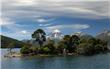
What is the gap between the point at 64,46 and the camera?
7.86 meters

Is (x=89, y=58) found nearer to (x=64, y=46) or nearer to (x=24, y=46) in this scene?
(x=64, y=46)

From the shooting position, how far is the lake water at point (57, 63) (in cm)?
740

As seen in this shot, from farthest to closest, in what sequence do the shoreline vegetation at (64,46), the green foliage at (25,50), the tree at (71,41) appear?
the tree at (71,41) < the shoreline vegetation at (64,46) < the green foliage at (25,50)

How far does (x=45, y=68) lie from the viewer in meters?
7.50

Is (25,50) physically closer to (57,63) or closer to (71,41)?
(57,63)

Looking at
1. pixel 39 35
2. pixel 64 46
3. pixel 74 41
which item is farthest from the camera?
pixel 74 41

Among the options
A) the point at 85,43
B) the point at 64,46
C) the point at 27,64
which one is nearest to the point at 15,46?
the point at 27,64

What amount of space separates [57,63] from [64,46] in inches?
18.1

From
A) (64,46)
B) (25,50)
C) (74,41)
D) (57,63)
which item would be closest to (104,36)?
(74,41)

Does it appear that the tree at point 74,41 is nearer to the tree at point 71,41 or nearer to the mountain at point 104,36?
the tree at point 71,41

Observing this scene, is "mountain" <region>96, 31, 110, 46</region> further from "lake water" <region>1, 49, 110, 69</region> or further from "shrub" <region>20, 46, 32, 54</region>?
"shrub" <region>20, 46, 32, 54</region>

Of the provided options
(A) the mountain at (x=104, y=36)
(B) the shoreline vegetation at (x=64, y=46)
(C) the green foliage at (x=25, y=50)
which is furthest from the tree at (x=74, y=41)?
(C) the green foliage at (x=25, y=50)

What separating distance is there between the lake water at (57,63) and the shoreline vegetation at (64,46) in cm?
13

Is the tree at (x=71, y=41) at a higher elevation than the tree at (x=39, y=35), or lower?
lower
